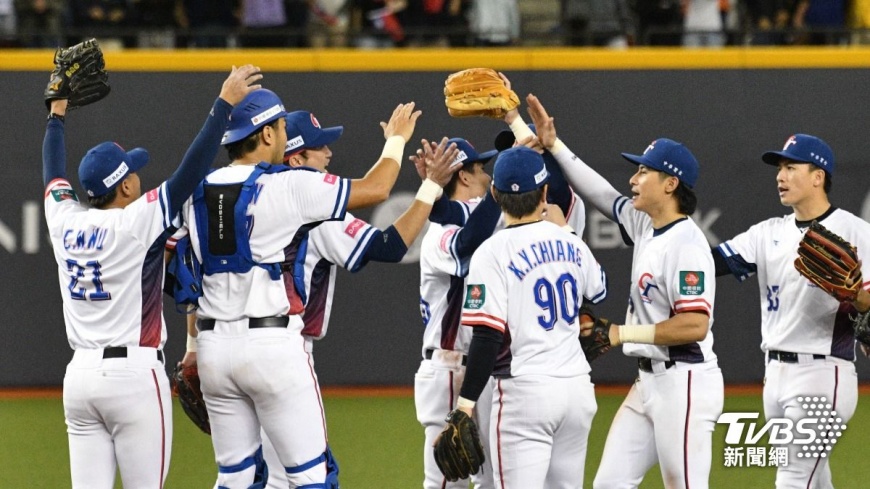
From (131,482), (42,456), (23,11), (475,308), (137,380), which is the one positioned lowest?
(42,456)

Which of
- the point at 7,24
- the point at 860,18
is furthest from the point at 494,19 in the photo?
the point at 7,24

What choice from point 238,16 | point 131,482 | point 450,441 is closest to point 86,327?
point 131,482

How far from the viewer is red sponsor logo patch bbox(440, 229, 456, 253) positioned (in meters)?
5.72

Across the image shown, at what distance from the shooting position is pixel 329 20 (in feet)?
37.0

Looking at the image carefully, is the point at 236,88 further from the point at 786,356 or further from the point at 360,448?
the point at 360,448

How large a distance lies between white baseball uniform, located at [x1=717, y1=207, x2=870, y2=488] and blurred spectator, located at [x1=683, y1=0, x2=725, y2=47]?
202 inches

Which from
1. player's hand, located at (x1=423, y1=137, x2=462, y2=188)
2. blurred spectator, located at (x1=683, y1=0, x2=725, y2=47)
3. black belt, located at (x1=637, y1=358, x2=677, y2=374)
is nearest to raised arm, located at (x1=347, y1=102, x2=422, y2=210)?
player's hand, located at (x1=423, y1=137, x2=462, y2=188)

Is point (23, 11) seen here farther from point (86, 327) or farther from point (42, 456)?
point (86, 327)

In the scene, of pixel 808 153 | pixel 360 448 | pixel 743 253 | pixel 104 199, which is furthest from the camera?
pixel 360 448

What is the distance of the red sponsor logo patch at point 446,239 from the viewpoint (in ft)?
18.8

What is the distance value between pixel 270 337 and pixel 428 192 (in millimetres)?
985

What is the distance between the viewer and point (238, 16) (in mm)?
10969

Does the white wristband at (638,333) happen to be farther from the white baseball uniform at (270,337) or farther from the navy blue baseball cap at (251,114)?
the navy blue baseball cap at (251,114)

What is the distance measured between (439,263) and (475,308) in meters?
0.92
